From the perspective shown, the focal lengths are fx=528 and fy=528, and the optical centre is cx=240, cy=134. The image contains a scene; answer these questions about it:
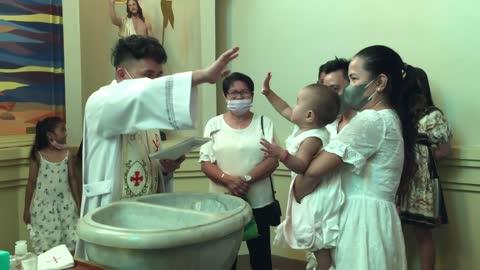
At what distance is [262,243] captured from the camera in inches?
117

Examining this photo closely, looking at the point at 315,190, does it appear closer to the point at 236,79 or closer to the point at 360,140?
the point at 360,140

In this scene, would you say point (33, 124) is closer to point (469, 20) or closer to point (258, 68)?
Answer: point (258, 68)

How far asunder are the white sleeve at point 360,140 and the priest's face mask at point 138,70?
25.5 inches

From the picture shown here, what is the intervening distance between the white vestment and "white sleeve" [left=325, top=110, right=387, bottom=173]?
1.73 ft

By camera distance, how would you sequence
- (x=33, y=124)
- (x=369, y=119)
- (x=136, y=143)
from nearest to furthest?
(x=369, y=119), (x=136, y=143), (x=33, y=124)

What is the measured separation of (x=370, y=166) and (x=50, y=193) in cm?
221

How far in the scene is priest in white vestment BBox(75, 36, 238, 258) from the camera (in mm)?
1492

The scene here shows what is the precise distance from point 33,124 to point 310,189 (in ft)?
7.96

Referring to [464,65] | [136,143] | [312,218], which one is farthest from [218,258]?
[464,65]

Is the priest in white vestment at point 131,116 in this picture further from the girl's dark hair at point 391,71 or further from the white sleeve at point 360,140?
the girl's dark hair at point 391,71

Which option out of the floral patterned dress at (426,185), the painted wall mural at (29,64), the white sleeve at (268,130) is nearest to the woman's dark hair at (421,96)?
the floral patterned dress at (426,185)

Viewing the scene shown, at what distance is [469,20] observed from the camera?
121 inches

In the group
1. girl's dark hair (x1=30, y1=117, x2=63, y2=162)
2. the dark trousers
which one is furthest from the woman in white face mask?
girl's dark hair (x1=30, y1=117, x2=63, y2=162)

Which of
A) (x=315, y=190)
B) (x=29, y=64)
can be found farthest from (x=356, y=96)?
(x=29, y=64)
